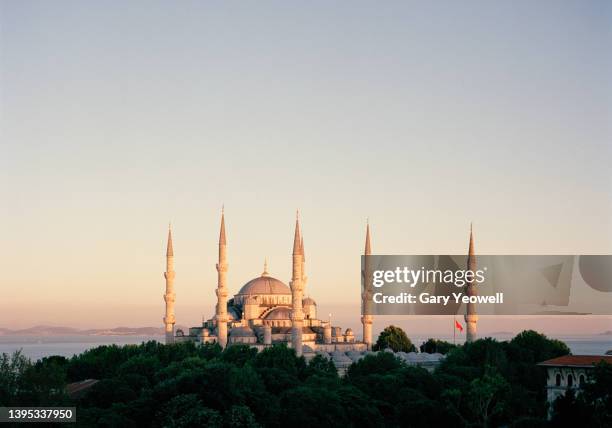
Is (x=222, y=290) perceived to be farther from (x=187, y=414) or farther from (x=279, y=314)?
(x=187, y=414)

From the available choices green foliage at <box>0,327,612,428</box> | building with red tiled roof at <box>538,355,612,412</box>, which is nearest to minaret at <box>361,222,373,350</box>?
green foliage at <box>0,327,612,428</box>

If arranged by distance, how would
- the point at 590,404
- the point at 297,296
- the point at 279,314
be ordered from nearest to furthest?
1. the point at 590,404
2. the point at 297,296
3. the point at 279,314

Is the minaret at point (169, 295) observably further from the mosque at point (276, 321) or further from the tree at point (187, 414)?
the tree at point (187, 414)

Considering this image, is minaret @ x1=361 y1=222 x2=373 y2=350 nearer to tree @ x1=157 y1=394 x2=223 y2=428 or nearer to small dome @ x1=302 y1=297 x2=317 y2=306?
small dome @ x1=302 y1=297 x2=317 y2=306

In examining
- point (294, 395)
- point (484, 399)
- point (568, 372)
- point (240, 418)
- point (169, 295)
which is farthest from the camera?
point (169, 295)

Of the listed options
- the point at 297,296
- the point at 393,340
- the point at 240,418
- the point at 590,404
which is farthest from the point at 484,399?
the point at 393,340

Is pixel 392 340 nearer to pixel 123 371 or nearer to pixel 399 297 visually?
pixel 399 297

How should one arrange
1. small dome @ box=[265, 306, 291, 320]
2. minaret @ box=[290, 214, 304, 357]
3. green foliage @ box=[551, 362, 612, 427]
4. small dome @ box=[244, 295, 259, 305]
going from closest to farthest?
green foliage @ box=[551, 362, 612, 427] → minaret @ box=[290, 214, 304, 357] → small dome @ box=[265, 306, 291, 320] → small dome @ box=[244, 295, 259, 305]

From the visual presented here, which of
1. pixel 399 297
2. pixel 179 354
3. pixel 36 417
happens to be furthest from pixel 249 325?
pixel 36 417
